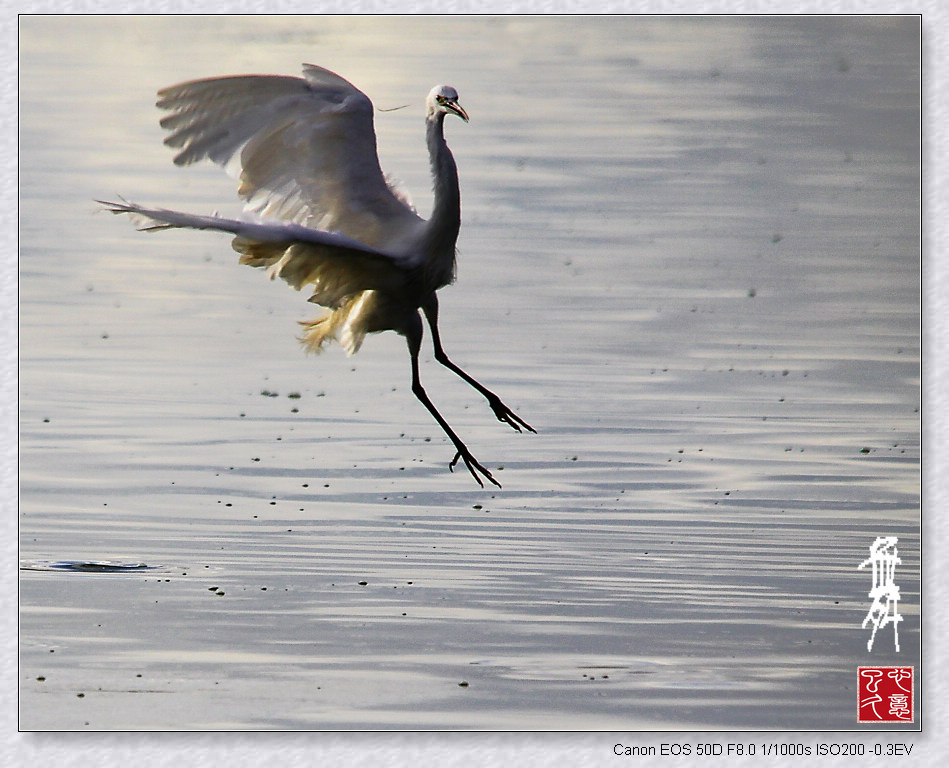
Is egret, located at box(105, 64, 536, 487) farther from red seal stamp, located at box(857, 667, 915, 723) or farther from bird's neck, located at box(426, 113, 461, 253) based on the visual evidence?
red seal stamp, located at box(857, 667, 915, 723)

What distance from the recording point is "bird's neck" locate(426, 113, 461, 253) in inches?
217

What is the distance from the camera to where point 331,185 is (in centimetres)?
554

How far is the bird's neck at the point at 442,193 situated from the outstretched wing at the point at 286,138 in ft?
0.34

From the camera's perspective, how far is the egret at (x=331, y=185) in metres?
5.34

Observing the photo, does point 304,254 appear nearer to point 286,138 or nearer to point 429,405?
point 286,138

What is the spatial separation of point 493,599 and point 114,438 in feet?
5.23

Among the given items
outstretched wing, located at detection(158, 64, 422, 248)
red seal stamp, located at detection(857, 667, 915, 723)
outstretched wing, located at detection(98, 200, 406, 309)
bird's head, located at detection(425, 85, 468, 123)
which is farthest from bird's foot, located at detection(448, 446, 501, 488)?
red seal stamp, located at detection(857, 667, 915, 723)

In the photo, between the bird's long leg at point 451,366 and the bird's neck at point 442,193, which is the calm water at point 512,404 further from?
the bird's neck at point 442,193

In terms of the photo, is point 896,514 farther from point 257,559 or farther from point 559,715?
point 257,559

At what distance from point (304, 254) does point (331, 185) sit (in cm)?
37

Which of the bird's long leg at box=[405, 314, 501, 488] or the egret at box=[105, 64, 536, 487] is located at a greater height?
the egret at box=[105, 64, 536, 487]

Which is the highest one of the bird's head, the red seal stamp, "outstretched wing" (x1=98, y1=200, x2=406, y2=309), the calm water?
the bird's head

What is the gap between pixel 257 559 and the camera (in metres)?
5.32

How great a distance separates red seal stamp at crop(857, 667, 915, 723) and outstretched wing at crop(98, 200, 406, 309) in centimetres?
167
